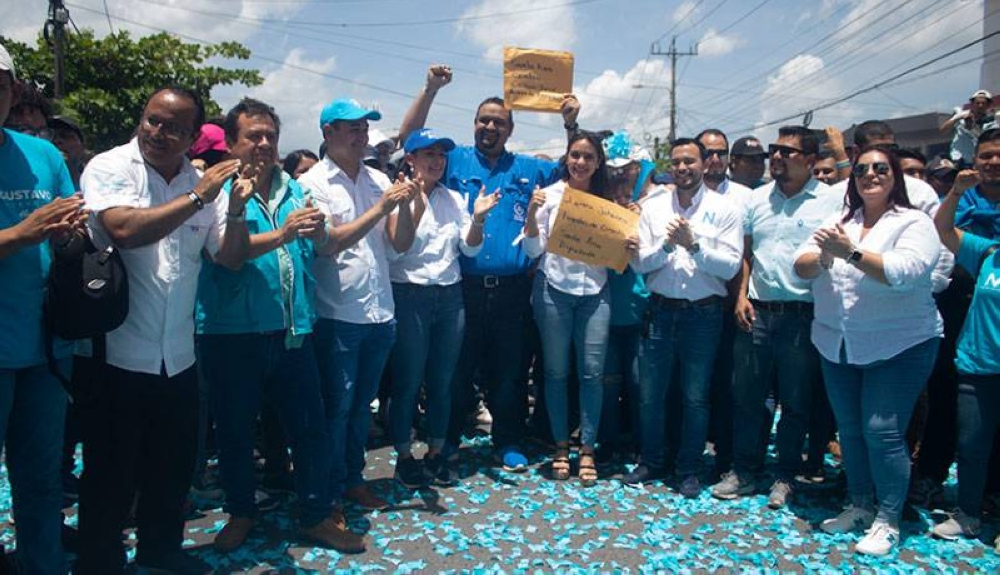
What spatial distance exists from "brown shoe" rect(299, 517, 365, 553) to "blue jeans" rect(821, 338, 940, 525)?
3.02 meters

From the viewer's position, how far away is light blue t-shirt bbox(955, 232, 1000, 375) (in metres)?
3.94

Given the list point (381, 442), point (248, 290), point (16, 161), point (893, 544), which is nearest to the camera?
point (16, 161)

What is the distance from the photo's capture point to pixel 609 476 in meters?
5.20

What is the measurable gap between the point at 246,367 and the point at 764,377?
11.1ft

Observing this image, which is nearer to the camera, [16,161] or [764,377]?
[16,161]

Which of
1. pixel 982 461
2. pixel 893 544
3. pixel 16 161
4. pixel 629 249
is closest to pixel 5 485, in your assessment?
pixel 16 161

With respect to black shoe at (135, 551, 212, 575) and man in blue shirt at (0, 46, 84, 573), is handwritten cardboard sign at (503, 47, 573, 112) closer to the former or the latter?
man in blue shirt at (0, 46, 84, 573)

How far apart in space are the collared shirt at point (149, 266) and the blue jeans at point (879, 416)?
3.69m

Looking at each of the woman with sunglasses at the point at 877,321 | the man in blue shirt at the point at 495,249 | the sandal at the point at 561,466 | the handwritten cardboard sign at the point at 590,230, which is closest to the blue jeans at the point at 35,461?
the man in blue shirt at the point at 495,249

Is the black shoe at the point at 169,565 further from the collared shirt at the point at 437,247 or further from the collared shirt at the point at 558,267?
the collared shirt at the point at 558,267

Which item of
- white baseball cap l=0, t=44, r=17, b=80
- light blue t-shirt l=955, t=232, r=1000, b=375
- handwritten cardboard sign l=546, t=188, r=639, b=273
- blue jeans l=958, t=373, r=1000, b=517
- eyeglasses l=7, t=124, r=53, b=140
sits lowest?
blue jeans l=958, t=373, r=1000, b=517

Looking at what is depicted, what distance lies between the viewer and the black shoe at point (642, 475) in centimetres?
501

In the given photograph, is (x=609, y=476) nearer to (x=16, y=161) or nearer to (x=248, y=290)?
(x=248, y=290)

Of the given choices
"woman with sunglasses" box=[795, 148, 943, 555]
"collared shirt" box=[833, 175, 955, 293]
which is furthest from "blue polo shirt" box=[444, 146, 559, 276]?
"collared shirt" box=[833, 175, 955, 293]
